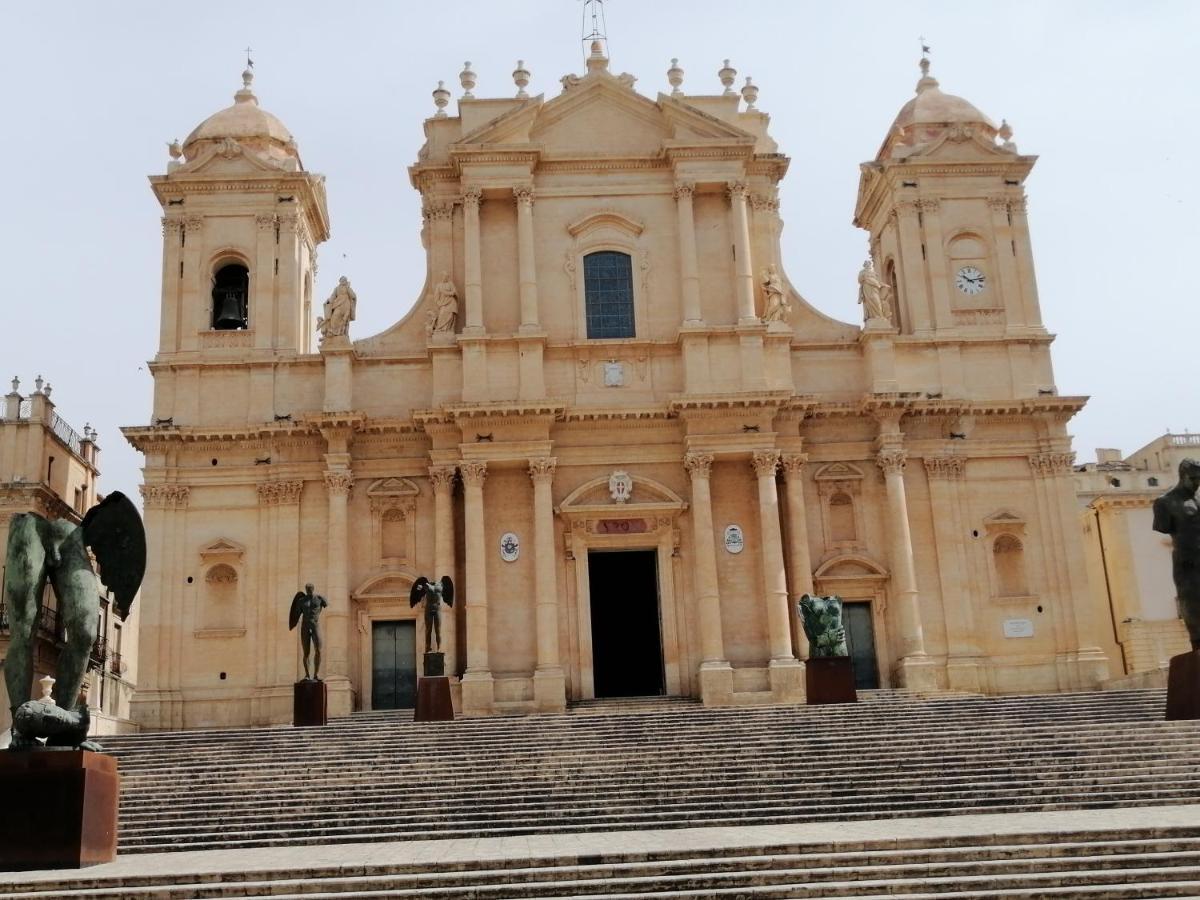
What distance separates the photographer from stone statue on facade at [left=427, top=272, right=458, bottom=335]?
30.8 m

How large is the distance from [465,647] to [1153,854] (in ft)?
62.9

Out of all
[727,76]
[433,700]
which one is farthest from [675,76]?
[433,700]

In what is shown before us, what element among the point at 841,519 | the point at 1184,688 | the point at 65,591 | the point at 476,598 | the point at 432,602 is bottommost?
the point at 1184,688

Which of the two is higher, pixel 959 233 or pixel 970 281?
pixel 959 233

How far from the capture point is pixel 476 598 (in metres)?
28.9

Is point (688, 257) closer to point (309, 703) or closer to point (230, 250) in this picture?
point (230, 250)

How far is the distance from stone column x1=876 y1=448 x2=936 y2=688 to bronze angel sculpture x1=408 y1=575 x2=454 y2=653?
1013cm

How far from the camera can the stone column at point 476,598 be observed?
28375 mm

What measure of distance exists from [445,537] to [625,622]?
4718 mm

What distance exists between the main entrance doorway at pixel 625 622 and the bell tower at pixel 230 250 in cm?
900

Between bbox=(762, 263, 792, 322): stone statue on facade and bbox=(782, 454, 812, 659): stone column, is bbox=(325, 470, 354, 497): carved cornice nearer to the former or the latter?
bbox=(782, 454, 812, 659): stone column

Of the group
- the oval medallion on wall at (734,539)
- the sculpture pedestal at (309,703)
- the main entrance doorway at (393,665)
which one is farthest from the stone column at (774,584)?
the sculpture pedestal at (309,703)

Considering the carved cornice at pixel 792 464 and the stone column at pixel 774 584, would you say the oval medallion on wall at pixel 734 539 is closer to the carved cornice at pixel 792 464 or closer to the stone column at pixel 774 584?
the stone column at pixel 774 584

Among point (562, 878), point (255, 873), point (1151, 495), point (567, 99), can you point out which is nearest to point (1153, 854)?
point (562, 878)
